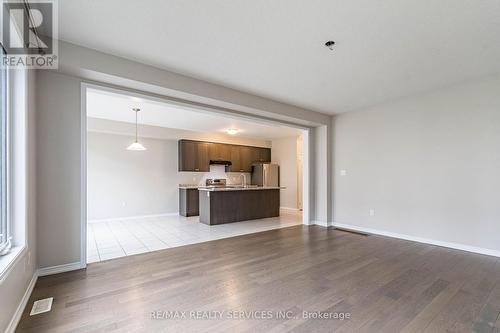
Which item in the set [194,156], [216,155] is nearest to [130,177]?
[194,156]

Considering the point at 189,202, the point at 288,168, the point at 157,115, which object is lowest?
the point at 189,202

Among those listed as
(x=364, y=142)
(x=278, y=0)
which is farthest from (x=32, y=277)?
(x=364, y=142)

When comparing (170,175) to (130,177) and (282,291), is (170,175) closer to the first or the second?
(130,177)

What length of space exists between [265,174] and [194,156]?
2.63m

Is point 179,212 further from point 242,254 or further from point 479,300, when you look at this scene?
point 479,300

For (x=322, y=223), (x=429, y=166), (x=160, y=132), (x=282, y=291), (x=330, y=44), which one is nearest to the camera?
(x=282, y=291)

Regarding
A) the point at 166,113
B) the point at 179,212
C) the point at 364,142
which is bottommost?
the point at 179,212

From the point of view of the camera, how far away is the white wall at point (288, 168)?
8.74m

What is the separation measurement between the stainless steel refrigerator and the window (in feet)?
23.4

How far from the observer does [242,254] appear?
12.2 ft

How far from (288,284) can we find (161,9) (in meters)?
3.06

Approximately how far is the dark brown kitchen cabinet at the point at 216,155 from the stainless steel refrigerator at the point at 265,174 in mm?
297

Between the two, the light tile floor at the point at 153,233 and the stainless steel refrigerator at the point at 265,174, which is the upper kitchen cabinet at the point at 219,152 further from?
the light tile floor at the point at 153,233

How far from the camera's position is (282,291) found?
2.52m
